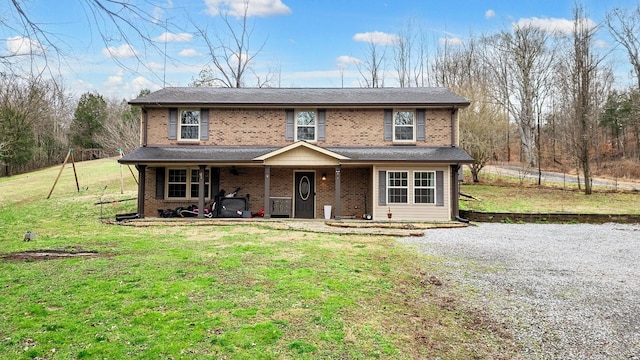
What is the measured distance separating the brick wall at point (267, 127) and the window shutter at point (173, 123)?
0.62 feet

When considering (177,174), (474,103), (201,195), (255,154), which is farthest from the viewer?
(474,103)

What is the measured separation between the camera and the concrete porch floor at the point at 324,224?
39.5 feet

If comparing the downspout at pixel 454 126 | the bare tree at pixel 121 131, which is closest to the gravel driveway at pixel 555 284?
the downspout at pixel 454 126

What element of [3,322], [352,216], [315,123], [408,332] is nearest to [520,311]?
[408,332]

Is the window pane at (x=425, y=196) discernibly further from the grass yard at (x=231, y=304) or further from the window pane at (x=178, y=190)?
the window pane at (x=178, y=190)

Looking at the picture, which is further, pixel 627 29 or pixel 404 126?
pixel 627 29

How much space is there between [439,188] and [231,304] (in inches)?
447

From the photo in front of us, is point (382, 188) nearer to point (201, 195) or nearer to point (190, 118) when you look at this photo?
point (201, 195)

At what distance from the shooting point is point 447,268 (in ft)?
23.8

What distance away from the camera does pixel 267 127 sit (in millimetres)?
15773

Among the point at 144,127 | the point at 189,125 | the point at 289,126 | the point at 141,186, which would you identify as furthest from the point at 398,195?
the point at 144,127

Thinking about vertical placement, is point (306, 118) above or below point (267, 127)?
above

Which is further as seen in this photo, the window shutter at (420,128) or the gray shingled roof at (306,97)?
the window shutter at (420,128)

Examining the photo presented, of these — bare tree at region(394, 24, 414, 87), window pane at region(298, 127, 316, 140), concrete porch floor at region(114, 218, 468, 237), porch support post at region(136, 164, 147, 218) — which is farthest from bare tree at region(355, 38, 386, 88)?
porch support post at region(136, 164, 147, 218)
